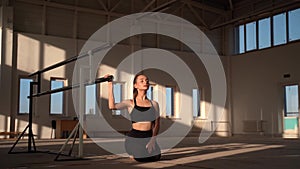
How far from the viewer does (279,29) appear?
57.8 feet

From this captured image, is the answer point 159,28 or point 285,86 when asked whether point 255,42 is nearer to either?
point 285,86

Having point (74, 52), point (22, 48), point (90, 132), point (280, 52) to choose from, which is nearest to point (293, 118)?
point (280, 52)

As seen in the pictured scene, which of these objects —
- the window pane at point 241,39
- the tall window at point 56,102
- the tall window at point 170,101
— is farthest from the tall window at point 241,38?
the tall window at point 56,102

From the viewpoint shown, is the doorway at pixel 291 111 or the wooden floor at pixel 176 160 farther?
the doorway at pixel 291 111

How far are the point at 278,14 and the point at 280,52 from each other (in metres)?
1.75

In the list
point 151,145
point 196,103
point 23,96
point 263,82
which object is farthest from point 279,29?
point 151,145

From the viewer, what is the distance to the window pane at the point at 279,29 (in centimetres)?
1742

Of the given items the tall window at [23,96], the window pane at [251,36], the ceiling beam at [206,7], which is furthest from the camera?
the window pane at [251,36]

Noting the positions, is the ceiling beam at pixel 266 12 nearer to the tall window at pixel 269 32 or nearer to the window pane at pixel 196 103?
the tall window at pixel 269 32

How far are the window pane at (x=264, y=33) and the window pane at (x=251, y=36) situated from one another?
0.34 metres

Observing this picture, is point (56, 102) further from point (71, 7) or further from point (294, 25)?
point (294, 25)

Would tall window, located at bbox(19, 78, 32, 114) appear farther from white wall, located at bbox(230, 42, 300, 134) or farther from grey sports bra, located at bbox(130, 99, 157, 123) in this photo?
grey sports bra, located at bbox(130, 99, 157, 123)

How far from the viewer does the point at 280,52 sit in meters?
17.4

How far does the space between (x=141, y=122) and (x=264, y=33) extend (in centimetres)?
1530
